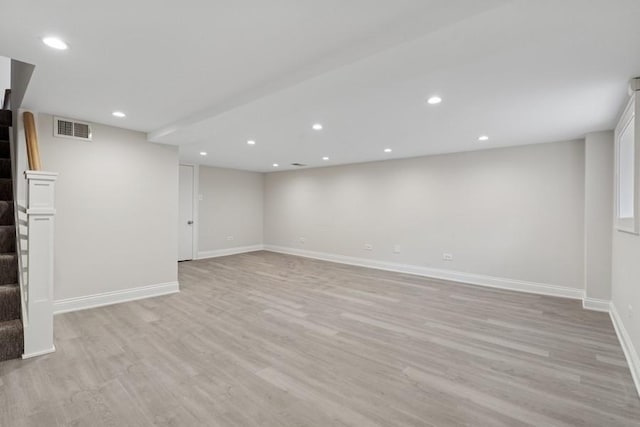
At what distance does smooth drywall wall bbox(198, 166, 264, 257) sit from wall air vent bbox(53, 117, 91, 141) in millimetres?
3719

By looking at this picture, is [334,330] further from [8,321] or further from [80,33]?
[80,33]

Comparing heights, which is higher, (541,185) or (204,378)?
(541,185)

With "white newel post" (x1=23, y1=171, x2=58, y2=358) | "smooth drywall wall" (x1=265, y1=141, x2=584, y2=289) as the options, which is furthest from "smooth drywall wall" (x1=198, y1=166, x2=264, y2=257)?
"white newel post" (x1=23, y1=171, x2=58, y2=358)

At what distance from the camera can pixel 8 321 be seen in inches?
105

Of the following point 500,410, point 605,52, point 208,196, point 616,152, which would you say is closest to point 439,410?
point 500,410

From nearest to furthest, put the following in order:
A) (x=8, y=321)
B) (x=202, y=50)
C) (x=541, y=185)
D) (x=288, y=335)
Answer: (x=202, y=50), (x=8, y=321), (x=288, y=335), (x=541, y=185)

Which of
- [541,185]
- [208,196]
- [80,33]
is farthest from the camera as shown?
[208,196]

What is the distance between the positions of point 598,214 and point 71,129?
6894 millimetres

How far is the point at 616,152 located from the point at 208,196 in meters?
7.71

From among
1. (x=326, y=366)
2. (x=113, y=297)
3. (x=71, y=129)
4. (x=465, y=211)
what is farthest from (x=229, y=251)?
(x=326, y=366)

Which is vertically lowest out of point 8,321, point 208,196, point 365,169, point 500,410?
point 500,410

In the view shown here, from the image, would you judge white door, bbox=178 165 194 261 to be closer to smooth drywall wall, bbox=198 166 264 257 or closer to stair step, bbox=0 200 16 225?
smooth drywall wall, bbox=198 166 264 257

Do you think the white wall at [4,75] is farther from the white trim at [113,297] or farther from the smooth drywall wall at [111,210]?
the white trim at [113,297]

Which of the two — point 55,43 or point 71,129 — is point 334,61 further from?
point 71,129
